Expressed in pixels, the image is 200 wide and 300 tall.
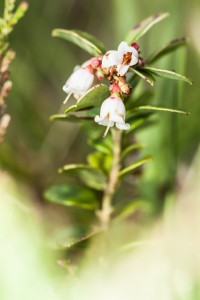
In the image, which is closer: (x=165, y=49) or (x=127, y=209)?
(x=165, y=49)

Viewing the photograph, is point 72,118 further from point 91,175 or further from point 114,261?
point 114,261

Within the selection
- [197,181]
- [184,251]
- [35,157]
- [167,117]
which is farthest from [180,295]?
[35,157]

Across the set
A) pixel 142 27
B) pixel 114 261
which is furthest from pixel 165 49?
pixel 114 261

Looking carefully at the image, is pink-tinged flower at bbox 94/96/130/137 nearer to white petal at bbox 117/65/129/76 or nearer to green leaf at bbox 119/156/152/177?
white petal at bbox 117/65/129/76

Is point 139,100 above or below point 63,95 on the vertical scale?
below

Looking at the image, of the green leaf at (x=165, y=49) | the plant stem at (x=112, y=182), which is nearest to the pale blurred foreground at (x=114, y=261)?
the plant stem at (x=112, y=182)

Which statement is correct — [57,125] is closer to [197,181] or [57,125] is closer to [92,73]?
[197,181]

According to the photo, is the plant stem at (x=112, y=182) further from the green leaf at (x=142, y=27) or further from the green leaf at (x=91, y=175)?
the green leaf at (x=142, y=27)

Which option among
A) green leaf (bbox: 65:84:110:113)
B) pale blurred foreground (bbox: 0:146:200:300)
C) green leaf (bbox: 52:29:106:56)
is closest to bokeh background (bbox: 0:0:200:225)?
pale blurred foreground (bbox: 0:146:200:300)
